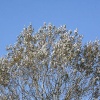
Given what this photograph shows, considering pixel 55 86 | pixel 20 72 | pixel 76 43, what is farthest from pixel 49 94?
pixel 76 43

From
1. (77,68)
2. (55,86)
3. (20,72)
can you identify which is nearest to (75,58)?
(77,68)

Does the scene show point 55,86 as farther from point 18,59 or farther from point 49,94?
point 18,59

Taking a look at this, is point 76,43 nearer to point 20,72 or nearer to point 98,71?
point 98,71

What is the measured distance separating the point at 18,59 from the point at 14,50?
1810 mm

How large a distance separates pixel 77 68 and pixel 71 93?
234 cm

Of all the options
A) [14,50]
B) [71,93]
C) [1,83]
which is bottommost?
[71,93]

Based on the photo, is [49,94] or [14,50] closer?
[49,94]

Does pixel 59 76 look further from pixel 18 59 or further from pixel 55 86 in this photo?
pixel 18 59

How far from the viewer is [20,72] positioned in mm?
33312

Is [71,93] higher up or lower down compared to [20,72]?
lower down

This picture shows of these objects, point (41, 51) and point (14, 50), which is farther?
point (14, 50)

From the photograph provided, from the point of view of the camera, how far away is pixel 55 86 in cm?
3269

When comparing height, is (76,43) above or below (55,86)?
above

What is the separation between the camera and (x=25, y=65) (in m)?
32.8
